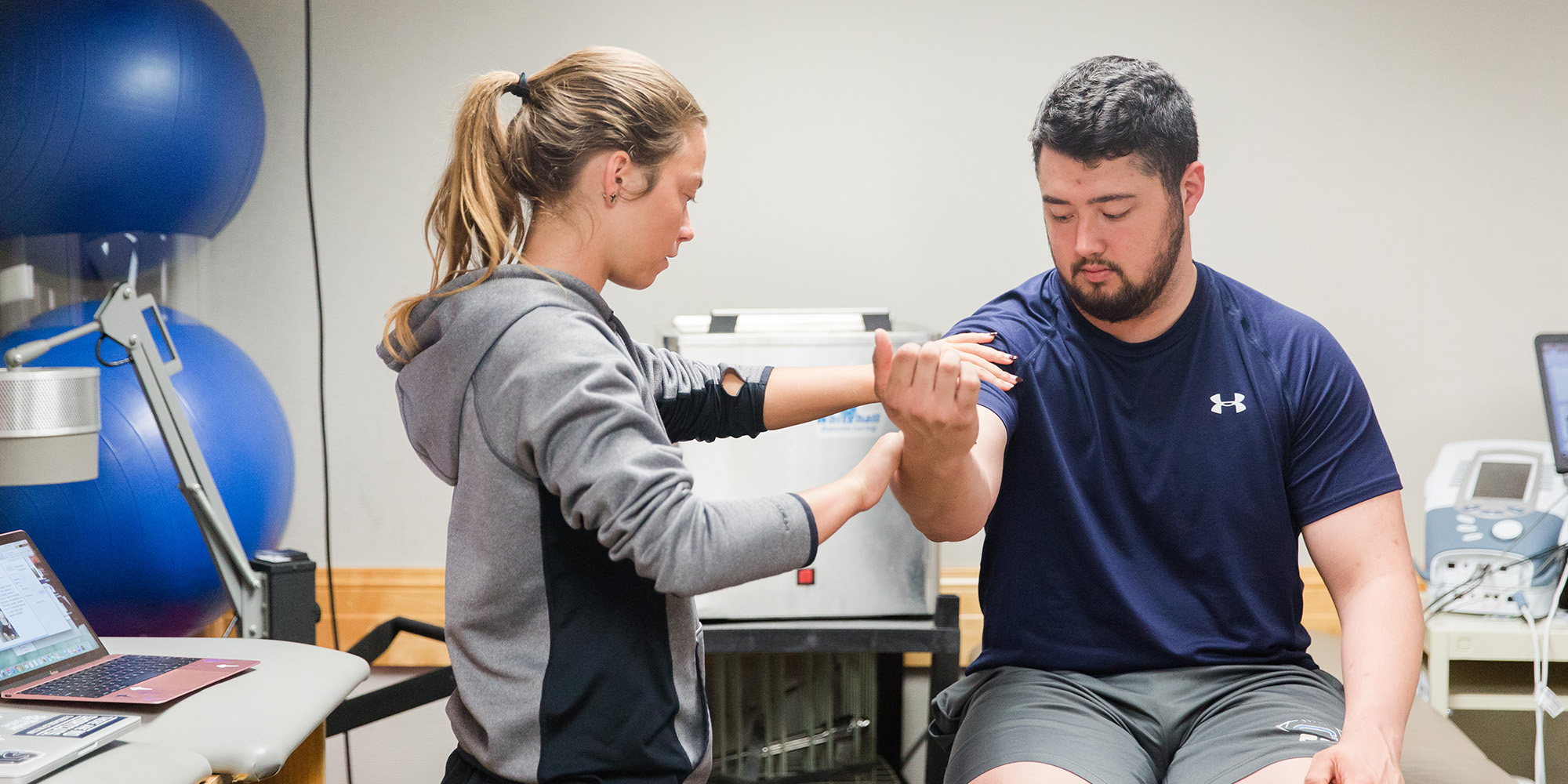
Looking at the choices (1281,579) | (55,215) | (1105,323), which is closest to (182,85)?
(55,215)

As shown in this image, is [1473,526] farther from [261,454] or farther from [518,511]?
[261,454]

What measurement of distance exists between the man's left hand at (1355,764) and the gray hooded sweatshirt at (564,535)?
541mm

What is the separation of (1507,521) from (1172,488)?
1.22 m

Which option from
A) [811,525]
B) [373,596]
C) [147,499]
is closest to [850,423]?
[811,525]

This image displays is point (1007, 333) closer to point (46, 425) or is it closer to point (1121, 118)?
point (1121, 118)

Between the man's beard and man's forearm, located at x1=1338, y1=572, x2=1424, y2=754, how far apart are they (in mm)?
406

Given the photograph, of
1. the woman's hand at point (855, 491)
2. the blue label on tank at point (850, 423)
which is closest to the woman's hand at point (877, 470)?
the woman's hand at point (855, 491)

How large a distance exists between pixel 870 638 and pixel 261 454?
131cm

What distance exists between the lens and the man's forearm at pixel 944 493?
1117 millimetres

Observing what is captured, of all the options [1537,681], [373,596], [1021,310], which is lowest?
[373,596]

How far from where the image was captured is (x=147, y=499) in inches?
79.3

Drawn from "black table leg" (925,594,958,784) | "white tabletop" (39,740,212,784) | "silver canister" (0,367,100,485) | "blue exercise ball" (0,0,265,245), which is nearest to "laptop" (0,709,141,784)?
"white tabletop" (39,740,212,784)

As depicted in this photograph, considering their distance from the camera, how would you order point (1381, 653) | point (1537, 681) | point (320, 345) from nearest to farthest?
point (1381, 653) < point (1537, 681) < point (320, 345)

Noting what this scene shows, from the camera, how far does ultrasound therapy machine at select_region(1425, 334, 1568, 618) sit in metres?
2.04
